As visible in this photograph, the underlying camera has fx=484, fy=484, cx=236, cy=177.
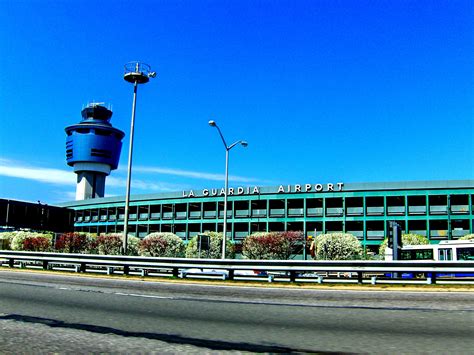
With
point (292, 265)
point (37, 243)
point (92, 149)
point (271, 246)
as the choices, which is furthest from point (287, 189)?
point (92, 149)

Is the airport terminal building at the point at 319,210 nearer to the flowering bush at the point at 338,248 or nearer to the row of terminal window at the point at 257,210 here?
the row of terminal window at the point at 257,210

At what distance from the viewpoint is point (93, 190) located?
456ft

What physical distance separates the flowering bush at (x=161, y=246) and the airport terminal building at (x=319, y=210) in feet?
52.6

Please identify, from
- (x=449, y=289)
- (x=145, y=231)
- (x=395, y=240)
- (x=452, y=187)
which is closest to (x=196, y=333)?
(x=449, y=289)

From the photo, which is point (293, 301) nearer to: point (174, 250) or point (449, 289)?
point (449, 289)

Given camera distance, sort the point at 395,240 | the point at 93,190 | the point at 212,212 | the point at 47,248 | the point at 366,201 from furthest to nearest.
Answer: the point at 93,190 < the point at 212,212 < the point at 366,201 < the point at 47,248 < the point at 395,240

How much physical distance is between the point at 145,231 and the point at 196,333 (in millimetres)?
87356

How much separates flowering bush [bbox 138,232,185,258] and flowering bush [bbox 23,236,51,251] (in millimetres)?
12141

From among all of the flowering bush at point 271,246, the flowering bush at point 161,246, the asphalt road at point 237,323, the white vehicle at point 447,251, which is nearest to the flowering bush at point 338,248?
the flowering bush at point 271,246

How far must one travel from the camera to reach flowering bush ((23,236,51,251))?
6333cm

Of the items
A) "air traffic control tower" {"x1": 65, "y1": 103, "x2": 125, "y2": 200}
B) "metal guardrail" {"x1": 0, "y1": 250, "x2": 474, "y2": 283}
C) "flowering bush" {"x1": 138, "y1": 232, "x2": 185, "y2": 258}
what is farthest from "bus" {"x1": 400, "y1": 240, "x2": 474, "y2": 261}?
"air traffic control tower" {"x1": 65, "y1": 103, "x2": 125, "y2": 200}

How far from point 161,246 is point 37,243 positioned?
56.5ft

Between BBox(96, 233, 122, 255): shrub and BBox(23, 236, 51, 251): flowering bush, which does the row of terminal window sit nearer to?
BBox(96, 233, 122, 255): shrub

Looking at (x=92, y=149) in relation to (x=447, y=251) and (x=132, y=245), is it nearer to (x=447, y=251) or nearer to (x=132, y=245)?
(x=132, y=245)
